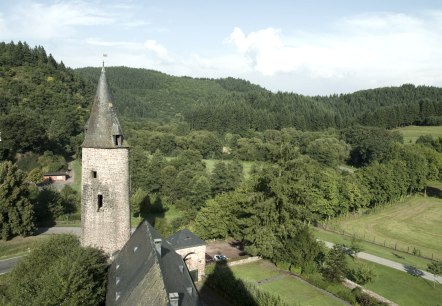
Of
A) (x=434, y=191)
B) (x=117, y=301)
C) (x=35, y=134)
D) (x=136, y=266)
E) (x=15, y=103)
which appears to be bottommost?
(x=434, y=191)

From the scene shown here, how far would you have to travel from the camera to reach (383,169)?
65.9 meters

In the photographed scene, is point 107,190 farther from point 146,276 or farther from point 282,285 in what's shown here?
point 282,285

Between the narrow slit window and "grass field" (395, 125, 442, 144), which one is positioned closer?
the narrow slit window

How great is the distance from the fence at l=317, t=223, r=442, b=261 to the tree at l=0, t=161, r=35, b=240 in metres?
37.6

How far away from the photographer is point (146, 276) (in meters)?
17.5

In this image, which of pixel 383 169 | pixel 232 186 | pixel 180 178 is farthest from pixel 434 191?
pixel 180 178

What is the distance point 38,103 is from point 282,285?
81341 mm

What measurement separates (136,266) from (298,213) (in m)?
19.5

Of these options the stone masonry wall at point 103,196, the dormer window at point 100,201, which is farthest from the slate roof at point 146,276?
the dormer window at point 100,201

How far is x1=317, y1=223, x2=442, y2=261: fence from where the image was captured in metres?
43.8

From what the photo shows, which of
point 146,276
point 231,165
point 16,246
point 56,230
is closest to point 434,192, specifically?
point 231,165

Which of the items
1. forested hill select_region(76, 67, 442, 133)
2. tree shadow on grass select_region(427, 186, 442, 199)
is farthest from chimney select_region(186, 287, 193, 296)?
forested hill select_region(76, 67, 442, 133)

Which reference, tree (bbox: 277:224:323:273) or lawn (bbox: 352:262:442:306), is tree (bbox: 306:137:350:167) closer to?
lawn (bbox: 352:262:442:306)

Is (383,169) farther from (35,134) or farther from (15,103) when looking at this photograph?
(15,103)
